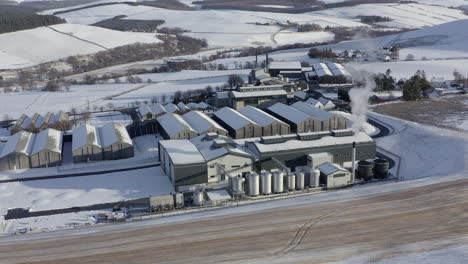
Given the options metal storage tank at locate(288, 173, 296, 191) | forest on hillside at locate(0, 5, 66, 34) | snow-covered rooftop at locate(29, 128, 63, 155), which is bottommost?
metal storage tank at locate(288, 173, 296, 191)

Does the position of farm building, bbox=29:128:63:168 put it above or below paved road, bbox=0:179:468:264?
above

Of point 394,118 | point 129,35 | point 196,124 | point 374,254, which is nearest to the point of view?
point 374,254

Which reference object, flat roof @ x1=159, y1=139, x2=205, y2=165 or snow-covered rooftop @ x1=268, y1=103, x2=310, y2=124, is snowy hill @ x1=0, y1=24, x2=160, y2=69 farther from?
flat roof @ x1=159, y1=139, x2=205, y2=165

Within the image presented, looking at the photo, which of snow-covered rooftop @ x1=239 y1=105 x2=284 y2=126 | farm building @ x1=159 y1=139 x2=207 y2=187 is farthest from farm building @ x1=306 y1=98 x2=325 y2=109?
farm building @ x1=159 y1=139 x2=207 y2=187

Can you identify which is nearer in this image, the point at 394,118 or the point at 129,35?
the point at 394,118

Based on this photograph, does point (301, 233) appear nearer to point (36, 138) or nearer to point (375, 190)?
point (375, 190)

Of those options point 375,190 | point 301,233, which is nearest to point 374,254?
point 301,233

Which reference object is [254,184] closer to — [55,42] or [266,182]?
[266,182]
